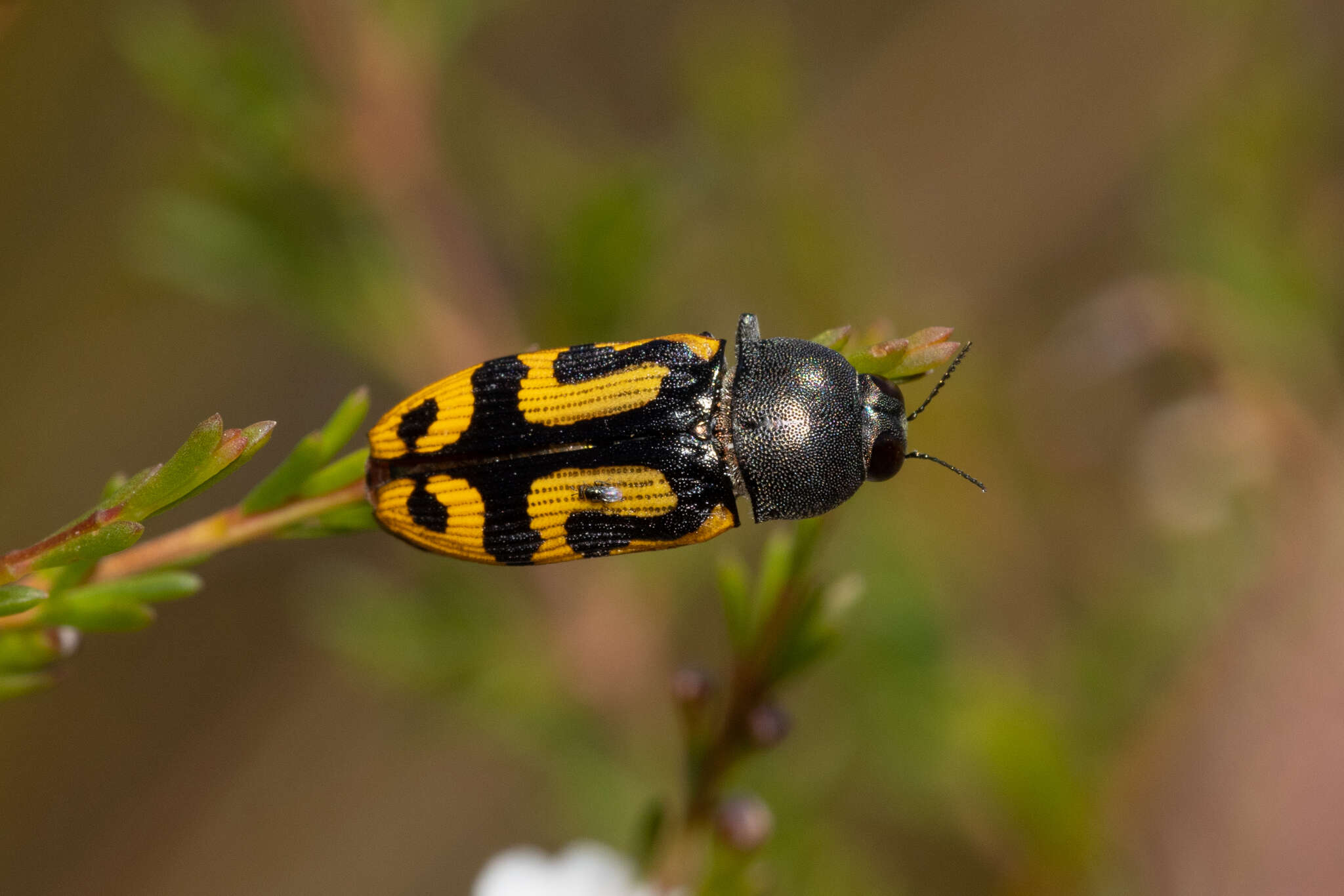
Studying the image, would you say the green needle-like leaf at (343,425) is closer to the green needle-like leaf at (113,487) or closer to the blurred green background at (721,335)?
the green needle-like leaf at (113,487)

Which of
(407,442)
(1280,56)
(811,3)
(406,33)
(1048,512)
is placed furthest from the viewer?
(811,3)

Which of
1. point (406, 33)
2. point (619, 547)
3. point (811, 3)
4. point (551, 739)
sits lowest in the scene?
point (551, 739)

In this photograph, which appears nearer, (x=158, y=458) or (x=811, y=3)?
(x=158, y=458)

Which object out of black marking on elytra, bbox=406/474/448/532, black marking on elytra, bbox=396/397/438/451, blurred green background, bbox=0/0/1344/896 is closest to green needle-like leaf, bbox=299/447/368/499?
black marking on elytra, bbox=406/474/448/532

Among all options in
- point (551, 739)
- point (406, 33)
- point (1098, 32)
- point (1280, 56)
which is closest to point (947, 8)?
point (1098, 32)

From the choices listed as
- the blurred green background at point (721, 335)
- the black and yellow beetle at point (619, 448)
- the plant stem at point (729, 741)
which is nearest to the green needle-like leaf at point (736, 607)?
the plant stem at point (729, 741)

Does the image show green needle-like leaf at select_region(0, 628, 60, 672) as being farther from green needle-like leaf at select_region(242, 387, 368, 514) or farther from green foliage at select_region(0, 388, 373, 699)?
green needle-like leaf at select_region(242, 387, 368, 514)

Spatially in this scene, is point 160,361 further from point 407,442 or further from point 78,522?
point 78,522
